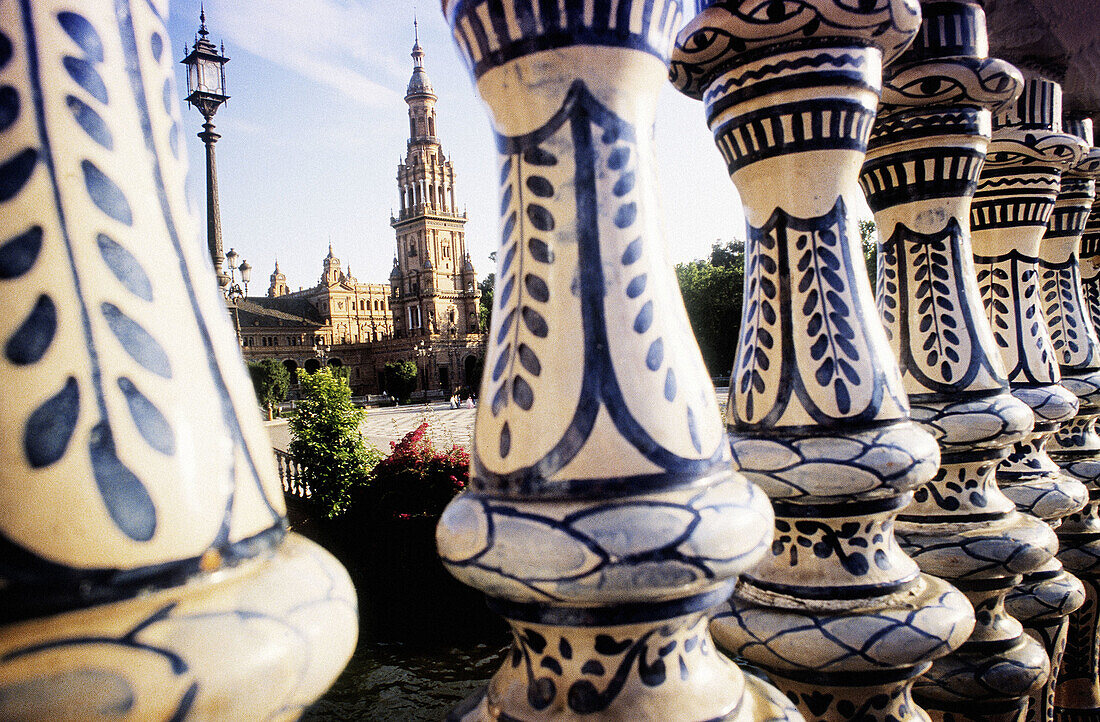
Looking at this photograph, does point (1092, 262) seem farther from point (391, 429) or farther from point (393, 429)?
point (391, 429)

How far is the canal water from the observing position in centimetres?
490

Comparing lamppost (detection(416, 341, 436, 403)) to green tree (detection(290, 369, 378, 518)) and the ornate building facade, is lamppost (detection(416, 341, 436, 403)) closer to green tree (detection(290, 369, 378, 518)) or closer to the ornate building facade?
the ornate building facade

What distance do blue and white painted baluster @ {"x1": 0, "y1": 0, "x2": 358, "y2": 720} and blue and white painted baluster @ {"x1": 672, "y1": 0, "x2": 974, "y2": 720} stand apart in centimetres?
68

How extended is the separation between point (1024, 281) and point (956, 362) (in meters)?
0.43

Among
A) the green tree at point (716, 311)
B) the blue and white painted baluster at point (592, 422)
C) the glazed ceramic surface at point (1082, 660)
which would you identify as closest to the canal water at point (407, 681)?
the glazed ceramic surface at point (1082, 660)

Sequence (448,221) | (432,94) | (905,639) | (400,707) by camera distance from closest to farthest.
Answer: (905,639) → (400,707) → (432,94) → (448,221)

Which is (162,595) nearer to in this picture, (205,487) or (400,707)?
(205,487)

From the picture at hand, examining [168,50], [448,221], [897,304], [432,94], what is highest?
[432,94]

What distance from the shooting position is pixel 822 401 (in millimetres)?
964

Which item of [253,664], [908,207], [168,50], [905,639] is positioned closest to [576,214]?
[168,50]

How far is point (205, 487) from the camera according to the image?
366 mm

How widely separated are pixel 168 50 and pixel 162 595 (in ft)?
1.00

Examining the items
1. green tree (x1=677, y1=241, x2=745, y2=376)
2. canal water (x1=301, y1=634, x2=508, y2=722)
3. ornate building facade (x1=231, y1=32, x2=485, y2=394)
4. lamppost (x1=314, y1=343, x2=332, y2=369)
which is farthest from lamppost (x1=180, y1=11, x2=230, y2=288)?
lamppost (x1=314, y1=343, x2=332, y2=369)

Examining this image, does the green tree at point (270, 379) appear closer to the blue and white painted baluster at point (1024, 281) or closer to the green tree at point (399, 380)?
the green tree at point (399, 380)
